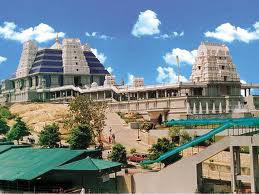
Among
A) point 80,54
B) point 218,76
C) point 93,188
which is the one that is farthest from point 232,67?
point 93,188

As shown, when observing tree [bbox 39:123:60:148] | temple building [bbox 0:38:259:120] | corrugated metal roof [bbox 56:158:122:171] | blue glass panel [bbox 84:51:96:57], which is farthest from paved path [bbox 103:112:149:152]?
blue glass panel [bbox 84:51:96:57]

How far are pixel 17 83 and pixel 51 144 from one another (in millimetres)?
90372

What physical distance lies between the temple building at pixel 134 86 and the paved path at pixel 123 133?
24.7 feet

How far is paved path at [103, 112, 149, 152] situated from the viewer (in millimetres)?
77394

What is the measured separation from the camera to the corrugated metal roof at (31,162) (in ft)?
155

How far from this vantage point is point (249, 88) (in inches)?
4783

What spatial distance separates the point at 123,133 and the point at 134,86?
34873 mm

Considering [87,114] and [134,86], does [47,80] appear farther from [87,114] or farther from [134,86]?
[87,114]

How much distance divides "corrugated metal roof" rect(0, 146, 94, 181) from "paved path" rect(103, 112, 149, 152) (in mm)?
23663

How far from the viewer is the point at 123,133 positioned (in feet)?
281

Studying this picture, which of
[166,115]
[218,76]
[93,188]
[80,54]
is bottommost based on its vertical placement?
[93,188]

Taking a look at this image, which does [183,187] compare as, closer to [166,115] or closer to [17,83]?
Result: [166,115]

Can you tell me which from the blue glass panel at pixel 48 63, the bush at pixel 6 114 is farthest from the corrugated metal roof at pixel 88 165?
the blue glass panel at pixel 48 63

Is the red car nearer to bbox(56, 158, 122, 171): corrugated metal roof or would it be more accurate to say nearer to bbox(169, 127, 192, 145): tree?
bbox(169, 127, 192, 145): tree
